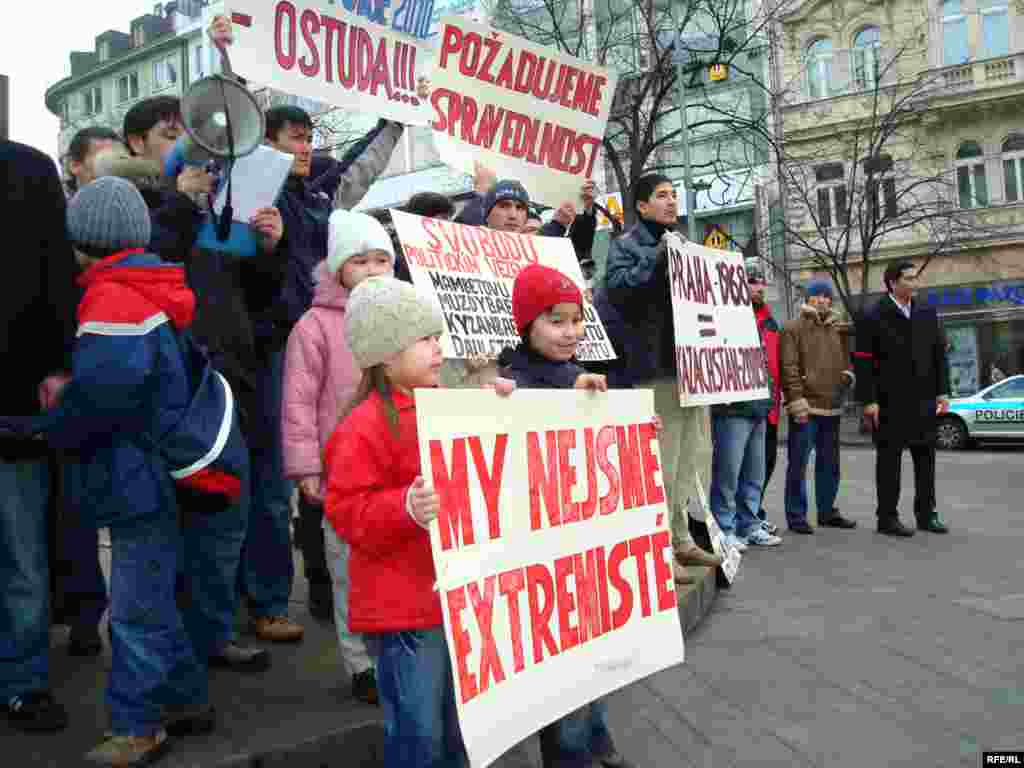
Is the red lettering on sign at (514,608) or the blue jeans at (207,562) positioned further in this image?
the blue jeans at (207,562)

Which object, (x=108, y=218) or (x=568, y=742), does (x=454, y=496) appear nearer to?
(x=568, y=742)

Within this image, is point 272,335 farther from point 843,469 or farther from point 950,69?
point 950,69

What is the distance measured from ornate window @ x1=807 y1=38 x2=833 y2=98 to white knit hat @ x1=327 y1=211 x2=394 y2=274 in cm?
2813

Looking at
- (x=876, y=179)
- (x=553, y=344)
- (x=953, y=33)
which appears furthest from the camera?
(x=953, y=33)

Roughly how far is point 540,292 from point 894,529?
5475 millimetres

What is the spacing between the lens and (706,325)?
213 inches

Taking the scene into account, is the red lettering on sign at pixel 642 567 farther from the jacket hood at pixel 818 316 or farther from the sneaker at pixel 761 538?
the jacket hood at pixel 818 316

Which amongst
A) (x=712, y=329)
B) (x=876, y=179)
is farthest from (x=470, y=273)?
(x=876, y=179)

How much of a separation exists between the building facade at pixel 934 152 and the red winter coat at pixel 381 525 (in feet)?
80.5

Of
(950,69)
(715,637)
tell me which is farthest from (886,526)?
(950,69)

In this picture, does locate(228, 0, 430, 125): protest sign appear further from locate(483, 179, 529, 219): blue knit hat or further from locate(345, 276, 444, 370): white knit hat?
locate(345, 276, 444, 370): white knit hat

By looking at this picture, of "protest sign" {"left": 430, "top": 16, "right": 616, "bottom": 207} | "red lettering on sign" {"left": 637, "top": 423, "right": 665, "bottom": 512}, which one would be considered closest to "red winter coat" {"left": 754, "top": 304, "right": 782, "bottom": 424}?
"protest sign" {"left": 430, "top": 16, "right": 616, "bottom": 207}

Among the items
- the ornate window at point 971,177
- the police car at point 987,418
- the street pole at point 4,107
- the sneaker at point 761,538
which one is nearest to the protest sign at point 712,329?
the sneaker at point 761,538

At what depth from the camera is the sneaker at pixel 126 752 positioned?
2660 mm
